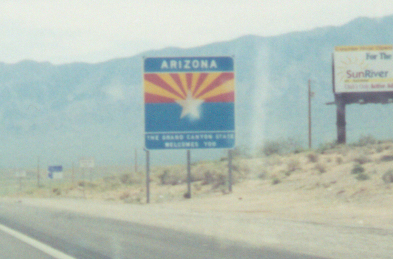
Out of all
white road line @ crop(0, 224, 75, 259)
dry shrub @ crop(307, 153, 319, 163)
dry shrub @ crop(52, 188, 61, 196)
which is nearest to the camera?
white road line @ crop(0, 224, 75, 259)

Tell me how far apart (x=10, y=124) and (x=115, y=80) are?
34537mm

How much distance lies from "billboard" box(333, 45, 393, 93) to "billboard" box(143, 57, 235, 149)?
17209 millimetres

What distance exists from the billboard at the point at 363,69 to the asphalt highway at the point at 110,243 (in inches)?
1073

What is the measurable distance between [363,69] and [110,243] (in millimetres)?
31693

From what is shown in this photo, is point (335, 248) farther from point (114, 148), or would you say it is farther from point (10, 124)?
point (10, 124)

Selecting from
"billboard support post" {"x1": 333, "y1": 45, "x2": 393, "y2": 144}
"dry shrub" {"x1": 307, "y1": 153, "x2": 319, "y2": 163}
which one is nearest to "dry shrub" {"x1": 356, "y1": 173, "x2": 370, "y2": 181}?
"dry shrub" {"x1": 307, "y1": 153, "x2": 319, "y2": 163}

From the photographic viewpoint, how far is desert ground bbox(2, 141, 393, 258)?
11859mm

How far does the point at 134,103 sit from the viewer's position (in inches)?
6462

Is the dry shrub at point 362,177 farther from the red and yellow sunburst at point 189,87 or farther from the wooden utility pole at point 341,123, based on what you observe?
the wooden utility pole at point 341,123

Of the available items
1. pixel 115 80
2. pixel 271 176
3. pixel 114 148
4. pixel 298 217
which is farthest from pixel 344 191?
pixel 115 80

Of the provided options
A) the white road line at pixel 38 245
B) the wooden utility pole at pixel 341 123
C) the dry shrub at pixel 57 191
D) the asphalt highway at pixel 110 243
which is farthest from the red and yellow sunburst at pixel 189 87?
the dry shrub at pixel 57 191

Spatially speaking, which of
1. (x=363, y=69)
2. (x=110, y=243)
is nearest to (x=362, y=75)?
(x=363, y=69)

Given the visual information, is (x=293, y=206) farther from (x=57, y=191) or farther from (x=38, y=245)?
(x=57, y=191)

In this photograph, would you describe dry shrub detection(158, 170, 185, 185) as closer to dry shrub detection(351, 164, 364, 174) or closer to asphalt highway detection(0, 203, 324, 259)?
dry shrub detection(351, 164, 364, 174)
